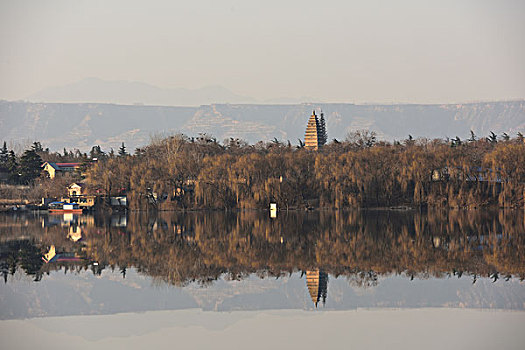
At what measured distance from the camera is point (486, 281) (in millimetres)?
23250

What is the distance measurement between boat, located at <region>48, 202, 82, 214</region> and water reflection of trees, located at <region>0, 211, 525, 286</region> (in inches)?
935

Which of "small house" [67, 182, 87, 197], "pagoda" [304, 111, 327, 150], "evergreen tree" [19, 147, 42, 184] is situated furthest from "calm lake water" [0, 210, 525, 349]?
"pagoda" [304, 111, 327, 150]

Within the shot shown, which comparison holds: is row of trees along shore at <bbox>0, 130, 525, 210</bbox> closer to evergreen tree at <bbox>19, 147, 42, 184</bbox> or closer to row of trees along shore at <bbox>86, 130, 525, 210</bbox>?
row of trees along shore at <bbox>86, 130, 525, 210</bbox>

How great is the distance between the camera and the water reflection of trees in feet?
86.5

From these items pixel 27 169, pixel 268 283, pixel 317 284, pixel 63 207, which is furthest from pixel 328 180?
pixel 317 284

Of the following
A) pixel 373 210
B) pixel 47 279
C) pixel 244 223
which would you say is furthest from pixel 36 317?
pixel 373 210

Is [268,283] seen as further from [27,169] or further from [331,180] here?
[27,169]

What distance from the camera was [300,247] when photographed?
109 ft

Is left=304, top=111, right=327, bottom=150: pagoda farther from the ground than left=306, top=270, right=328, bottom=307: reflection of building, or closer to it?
closer to it

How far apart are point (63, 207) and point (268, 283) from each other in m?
54.1

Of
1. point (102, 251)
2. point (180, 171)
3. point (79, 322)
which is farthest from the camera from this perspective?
point (180, 171)

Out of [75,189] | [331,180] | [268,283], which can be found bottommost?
[75,189]

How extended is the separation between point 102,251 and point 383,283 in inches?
562

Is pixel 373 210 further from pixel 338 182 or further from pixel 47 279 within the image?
pixel 47 279
